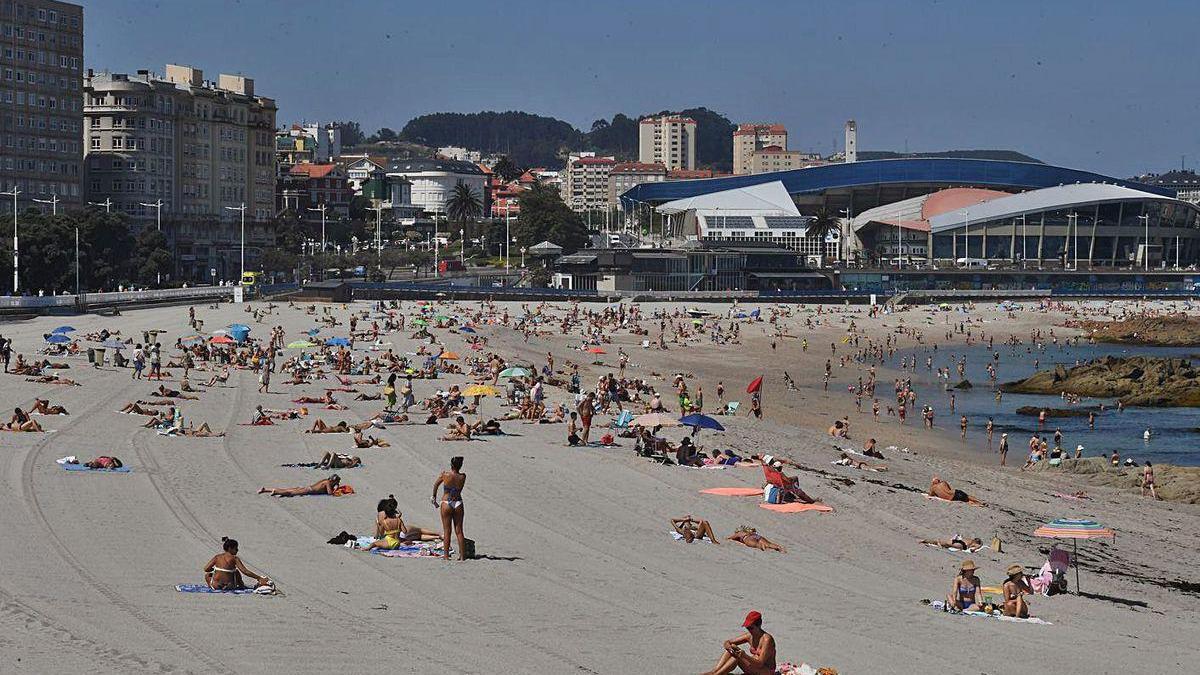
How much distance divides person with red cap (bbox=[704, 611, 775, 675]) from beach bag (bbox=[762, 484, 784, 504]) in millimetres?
7141

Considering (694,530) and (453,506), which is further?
(694,530)

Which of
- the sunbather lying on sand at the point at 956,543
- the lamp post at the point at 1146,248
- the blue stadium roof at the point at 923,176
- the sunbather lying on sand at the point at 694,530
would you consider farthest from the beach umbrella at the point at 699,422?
the blue stadium roof at the point at 923,176

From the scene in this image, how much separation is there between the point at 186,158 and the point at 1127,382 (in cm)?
5788

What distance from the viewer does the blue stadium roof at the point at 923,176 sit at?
12812 centimetres

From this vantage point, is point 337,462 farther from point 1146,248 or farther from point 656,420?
point 1146,248

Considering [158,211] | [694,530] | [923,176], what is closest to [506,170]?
[923,176]

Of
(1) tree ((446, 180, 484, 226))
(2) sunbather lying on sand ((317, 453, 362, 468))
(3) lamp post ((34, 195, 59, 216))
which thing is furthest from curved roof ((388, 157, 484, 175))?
(2) sunbather lying on sand ((317, 453, 362, 468))

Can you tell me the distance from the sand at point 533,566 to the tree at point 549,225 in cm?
8081

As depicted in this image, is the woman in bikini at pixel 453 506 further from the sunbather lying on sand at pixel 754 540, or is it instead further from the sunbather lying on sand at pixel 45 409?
the sunbather lying on sand at pixel 45 409

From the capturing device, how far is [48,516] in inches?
545

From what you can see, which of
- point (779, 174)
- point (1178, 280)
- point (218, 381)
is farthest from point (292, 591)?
point (779, 174)

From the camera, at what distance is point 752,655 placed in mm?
9680

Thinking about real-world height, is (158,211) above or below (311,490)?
above

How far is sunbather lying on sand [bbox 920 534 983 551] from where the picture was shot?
15.3 m
